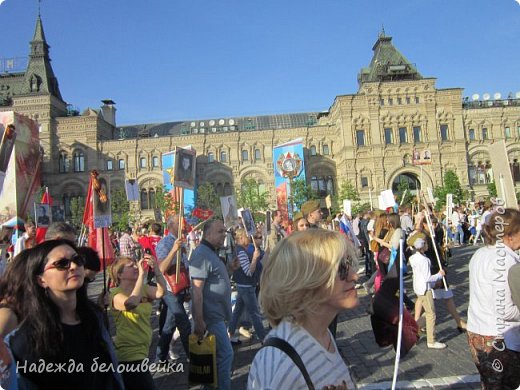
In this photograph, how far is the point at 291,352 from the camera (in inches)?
68.5

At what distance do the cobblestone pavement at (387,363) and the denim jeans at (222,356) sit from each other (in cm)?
83

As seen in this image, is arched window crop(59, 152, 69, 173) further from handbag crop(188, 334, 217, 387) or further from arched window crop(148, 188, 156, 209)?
handbag crop(188, 334, 217, 387)

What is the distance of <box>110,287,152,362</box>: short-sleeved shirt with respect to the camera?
147 inches

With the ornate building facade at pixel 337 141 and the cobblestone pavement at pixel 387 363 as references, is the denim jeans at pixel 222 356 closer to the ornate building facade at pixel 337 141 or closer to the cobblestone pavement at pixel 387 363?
the cobblestone pavement at pixel 387 363

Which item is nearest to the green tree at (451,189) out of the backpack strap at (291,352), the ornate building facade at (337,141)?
the ornate building facade at (337,141)

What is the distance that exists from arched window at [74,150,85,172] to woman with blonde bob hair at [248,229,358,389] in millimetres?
52067

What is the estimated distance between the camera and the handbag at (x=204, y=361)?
403 cm

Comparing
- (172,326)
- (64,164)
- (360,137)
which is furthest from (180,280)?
(64,164)

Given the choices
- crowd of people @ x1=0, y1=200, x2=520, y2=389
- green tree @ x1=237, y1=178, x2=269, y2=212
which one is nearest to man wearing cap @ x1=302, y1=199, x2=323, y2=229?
crowd of people @ x1=0, y1=200, x2=520, y2=389

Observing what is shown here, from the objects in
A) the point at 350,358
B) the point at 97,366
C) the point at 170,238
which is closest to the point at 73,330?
the point at 97,366

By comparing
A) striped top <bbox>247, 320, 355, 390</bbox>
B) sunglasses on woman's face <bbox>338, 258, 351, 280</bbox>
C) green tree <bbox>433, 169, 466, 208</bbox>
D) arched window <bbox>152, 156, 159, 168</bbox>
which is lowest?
striped top <bbox>247, 320, 355, 390</bbox>

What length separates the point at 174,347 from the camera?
6.87 meters

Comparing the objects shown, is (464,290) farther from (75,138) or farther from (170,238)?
(75,138)

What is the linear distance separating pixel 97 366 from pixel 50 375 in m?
0.27
